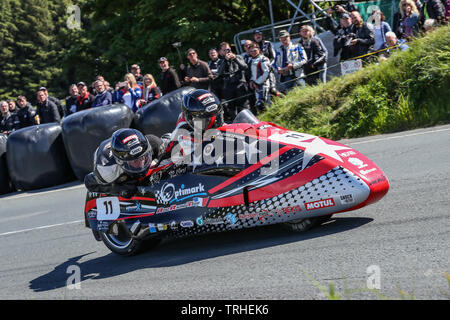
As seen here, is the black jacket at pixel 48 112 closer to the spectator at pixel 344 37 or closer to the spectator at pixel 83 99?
the spectator at pixel 83 99

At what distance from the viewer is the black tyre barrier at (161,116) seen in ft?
36.5

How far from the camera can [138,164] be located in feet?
Result: 19.9

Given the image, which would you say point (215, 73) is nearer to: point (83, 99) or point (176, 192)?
point (83, 99)

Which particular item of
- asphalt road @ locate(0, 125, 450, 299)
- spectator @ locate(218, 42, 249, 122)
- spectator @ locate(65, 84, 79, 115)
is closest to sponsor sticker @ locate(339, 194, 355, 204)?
asphalt road @ locate(0, 125, 450, 299)

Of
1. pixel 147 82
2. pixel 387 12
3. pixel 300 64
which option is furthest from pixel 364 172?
pixel 387 12

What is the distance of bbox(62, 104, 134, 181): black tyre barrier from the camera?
36.8ft

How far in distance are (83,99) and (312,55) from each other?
18.3 ft

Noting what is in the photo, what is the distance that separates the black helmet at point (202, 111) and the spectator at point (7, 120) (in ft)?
33.3

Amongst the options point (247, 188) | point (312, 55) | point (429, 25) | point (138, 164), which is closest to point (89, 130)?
point (312, 55)

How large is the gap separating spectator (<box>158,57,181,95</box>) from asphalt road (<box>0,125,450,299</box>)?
5236 millimetres

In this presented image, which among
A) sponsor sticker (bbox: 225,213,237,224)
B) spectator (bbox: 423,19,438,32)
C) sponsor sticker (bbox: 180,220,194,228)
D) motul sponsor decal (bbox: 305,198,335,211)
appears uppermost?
spectator (bbox: 423,19,438,32)

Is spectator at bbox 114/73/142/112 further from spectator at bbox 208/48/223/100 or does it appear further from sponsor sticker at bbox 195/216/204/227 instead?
sponsor sticker at bbox 195/216/204/227

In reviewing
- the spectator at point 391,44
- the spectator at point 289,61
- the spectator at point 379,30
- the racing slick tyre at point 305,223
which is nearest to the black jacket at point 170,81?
the spectator at point 289,61

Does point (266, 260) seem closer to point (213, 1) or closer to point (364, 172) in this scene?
point (364, 172)
